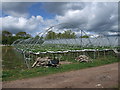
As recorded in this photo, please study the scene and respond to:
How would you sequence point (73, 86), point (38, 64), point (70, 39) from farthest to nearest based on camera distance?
point (70, 39)
point (38, 64)
point (73, 86)

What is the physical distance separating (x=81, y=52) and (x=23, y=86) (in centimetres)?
1068

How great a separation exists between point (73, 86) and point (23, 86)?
1.94 metres

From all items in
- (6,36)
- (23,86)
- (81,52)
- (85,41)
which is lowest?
(23,86)

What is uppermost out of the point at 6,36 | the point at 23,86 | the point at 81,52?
the point at 6,36

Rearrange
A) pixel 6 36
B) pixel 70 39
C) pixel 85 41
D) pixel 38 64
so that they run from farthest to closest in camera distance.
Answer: pixel 6 36, pixel 70 39, pixel 85 41, pixel 38 64

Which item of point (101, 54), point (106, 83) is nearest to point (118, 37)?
point (101, 54)

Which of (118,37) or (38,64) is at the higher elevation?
(118,37)

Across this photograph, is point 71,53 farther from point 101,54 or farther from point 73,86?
point 73,86

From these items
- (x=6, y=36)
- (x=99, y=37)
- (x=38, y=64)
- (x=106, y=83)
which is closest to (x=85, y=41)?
(x=99, y=37)

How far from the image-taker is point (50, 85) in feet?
18.2

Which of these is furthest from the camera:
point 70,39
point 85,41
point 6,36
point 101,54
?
point 6,36

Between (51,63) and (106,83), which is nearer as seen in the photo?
(106,83)

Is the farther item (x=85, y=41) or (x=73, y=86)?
(x=85, y=41)

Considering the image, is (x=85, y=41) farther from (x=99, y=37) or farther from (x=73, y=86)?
(x=73, y=86)
